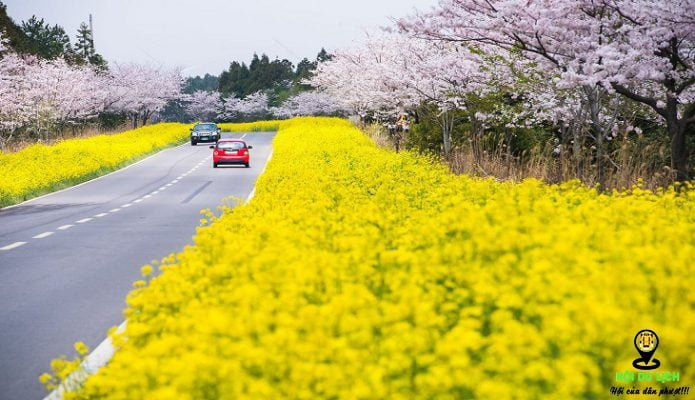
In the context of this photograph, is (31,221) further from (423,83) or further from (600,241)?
(600,241)

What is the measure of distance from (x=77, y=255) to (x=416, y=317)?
9.63m

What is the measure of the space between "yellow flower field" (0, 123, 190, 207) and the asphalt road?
2.44 ft

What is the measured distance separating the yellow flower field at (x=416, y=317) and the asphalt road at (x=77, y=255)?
1633 millimetres

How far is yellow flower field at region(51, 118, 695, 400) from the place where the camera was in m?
3.56

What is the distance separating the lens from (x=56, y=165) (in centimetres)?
3072

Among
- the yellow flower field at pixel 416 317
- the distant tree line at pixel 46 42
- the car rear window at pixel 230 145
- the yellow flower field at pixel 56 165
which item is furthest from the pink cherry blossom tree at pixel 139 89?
the yellow flower field at pixel 416 317

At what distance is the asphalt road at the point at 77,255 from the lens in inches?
293

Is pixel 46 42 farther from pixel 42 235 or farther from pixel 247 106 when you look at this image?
pixel 42 235

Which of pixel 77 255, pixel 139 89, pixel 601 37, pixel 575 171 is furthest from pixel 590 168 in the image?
pixel 139 89

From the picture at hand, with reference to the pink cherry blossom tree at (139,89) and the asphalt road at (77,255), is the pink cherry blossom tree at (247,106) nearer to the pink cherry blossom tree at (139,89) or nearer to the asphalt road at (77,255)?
the pink cherry blossom tree at (139,89)

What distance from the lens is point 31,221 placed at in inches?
711

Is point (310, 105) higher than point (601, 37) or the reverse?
the reverse

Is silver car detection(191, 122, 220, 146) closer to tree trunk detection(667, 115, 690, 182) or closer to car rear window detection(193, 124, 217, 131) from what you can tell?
car rear window detection(193, 124, 217, 131)

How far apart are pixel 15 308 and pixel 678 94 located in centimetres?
1066
